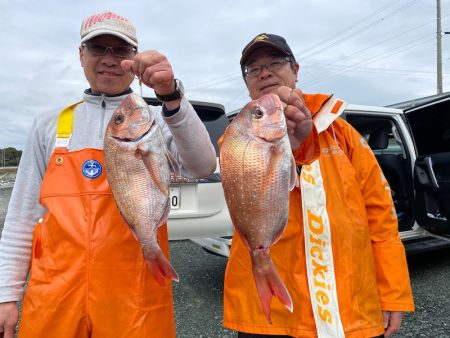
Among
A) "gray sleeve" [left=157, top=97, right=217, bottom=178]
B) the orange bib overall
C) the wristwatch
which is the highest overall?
the wristwatch

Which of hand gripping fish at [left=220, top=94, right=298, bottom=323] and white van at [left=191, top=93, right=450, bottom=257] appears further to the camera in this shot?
white van at [left=191, top=93, right=450, bottom=257]

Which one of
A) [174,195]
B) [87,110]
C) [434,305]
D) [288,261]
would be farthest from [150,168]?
[434,305]

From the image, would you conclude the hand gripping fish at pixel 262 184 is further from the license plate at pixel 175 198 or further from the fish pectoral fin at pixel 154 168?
the license plate at pixel 175 198

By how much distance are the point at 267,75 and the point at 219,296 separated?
322cm

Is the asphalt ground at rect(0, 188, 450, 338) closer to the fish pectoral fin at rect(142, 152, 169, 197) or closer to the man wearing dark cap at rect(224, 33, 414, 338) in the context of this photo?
the man wearing dark cap at rect(224, 33, 414, 338)

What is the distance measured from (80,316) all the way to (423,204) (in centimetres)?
397

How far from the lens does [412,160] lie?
15.9 ft

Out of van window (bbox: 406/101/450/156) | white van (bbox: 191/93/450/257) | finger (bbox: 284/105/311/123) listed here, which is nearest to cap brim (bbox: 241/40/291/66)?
finger (bbox: 284/105/311/123)

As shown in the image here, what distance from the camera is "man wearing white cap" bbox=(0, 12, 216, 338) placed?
1.60 metres

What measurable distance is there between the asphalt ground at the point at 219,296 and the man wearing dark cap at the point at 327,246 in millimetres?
1893

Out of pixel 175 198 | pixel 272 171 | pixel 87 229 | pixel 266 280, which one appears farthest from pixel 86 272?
pixel 175 198

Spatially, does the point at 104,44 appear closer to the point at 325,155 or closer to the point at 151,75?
the point at 151,75

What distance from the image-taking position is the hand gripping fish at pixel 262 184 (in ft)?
4.43

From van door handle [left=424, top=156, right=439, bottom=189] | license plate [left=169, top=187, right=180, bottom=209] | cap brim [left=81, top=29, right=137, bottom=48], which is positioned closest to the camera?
cap brim [left=81, top=29, right=137, bottom=48]
